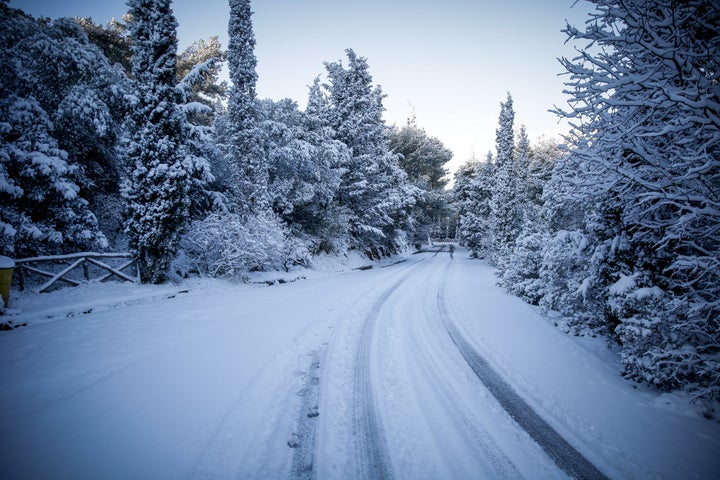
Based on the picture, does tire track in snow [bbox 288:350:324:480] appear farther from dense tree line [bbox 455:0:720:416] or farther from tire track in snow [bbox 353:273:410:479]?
dense tree line [bbox 455:0:720:416]

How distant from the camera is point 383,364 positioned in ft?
15.1

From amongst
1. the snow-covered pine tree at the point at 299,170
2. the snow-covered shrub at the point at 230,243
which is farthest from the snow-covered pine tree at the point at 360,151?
the snow-covered shrub at the point at 230,243

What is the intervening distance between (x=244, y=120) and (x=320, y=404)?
14134 millimetres

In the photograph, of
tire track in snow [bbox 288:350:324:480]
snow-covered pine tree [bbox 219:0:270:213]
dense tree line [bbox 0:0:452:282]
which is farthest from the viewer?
snow-covered pine tree [bbox 219:0:270:213]

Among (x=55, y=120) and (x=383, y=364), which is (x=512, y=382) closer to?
(x=383, y=364)

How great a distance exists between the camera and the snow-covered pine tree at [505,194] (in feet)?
73.6

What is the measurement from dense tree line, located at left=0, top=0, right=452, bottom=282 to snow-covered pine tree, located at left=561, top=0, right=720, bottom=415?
37.5 ft

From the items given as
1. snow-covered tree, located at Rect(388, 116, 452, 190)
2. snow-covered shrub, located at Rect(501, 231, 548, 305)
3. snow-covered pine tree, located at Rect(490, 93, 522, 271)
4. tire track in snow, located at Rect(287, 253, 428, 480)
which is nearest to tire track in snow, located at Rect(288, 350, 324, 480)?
tire track in snow, located at Rect(287, 253, 428, 480)

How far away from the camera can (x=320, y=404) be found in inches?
137

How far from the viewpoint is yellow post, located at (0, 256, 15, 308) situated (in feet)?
21.1

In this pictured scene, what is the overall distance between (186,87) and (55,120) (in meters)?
4.36

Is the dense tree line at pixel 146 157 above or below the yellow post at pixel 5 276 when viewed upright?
above

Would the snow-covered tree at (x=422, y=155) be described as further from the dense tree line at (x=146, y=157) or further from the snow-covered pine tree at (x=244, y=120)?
the snow-covered pine tree at (x=244, y=120)

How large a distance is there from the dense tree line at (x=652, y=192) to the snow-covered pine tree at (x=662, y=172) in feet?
0.06
